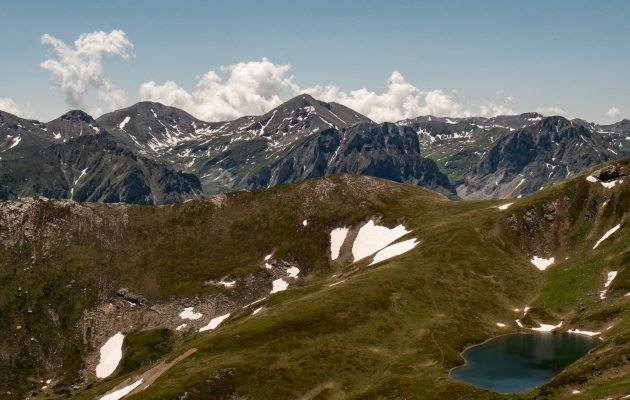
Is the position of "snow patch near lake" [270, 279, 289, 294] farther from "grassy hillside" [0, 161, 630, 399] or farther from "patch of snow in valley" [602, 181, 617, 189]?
"patch of snow in valley" [602, 181, 617, 189]

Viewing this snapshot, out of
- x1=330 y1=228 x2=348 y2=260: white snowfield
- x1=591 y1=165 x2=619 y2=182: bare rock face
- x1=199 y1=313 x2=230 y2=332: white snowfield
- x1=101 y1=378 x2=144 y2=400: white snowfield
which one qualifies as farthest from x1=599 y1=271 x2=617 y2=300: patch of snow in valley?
x1=199 y1=313 x2=230 y2=332: white snowfield

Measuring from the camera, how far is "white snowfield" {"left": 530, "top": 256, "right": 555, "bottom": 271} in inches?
5325

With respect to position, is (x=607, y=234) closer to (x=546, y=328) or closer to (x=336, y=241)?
(x=546, y=328)

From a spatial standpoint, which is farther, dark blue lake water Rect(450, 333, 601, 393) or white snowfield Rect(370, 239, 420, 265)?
white snowfield Rect(370, 239, 420, 265)

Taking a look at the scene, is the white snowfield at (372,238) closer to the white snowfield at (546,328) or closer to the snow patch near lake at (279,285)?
the snow patch near lake at (279,285)

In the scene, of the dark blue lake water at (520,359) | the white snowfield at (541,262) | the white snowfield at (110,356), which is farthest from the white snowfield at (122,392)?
the white snowfield at (541,262)

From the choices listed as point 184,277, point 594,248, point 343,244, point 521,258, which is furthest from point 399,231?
point 184,277

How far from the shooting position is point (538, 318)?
109 m

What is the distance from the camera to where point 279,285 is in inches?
7032

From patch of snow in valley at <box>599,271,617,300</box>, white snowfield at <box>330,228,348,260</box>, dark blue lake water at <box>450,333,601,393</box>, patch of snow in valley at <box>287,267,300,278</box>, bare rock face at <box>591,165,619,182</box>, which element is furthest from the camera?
white snowfield at <box>330,228,348,260</box>

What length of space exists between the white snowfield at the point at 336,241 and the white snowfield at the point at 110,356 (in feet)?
295

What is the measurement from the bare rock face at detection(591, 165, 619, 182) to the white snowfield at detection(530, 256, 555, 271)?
4032cm

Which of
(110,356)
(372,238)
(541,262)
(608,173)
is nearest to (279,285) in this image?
(372,238)

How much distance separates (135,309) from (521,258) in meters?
143
